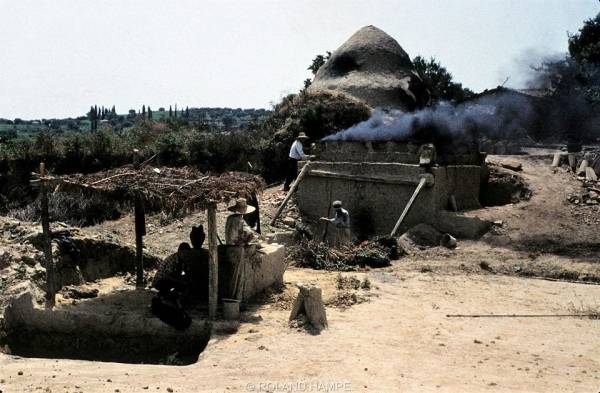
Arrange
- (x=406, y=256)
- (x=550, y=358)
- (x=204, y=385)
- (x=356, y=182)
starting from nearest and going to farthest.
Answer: (x=204, y=385) → (x=550, y=358) → (x=406, y=256) → (x=356, y=182)

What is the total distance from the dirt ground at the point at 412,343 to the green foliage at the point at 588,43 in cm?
571

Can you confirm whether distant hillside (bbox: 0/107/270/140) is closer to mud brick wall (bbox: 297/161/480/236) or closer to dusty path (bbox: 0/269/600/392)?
mud brick wall (bbox: 297/161/480/236)

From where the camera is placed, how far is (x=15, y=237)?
9.84 metres

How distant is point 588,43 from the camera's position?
633 inches

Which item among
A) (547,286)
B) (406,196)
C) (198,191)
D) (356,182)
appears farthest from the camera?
(356,182)

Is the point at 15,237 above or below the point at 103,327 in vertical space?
above

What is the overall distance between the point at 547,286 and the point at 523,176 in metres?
6.65

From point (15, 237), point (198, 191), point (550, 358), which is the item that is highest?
point (198, 191)

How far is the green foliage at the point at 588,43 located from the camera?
50.6 feet

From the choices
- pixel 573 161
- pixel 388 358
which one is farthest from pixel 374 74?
pixel 388 358

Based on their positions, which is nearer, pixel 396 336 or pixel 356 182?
pixel 396 336

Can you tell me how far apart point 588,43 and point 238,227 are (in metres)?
12.3

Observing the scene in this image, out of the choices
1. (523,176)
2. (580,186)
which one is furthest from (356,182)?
(580,186)

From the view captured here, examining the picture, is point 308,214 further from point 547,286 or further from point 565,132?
point 565,132
